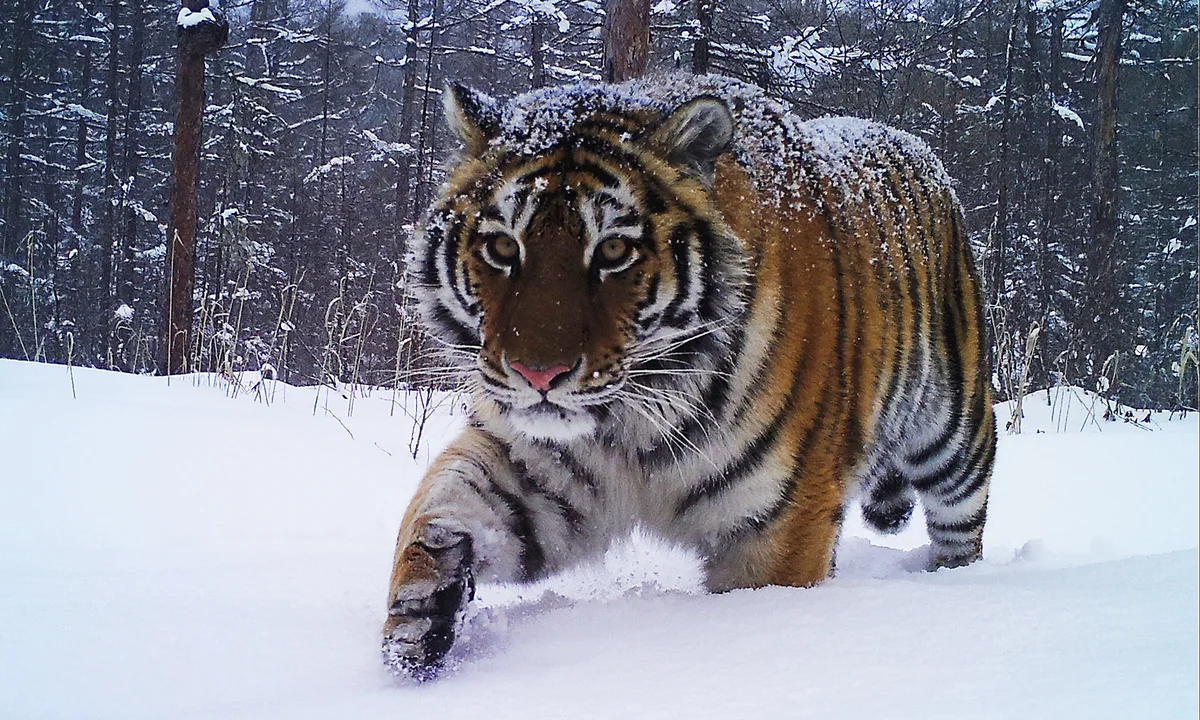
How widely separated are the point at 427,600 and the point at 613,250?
0.73 metres

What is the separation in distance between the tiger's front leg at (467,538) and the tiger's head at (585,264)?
16cm

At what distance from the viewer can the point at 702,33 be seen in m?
7.70

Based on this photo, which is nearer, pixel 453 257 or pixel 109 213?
pixel 453 257

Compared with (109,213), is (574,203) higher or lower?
higher

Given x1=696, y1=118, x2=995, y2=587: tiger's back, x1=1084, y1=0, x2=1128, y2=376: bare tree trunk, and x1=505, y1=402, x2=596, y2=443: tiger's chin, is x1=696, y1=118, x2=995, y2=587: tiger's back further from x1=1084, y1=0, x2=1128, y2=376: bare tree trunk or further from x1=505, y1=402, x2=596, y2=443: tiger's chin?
x1=1084, y1=0, x2=1128, y2=376: bare tree trunk

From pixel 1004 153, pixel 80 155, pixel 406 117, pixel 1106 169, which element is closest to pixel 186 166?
pixel 80 155

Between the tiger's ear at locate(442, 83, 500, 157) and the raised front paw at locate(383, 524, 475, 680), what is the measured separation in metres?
0.86

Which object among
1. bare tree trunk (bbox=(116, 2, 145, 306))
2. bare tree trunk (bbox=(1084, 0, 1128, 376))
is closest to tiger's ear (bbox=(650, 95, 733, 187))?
bare tree trunk (bbox=(1084, 0, 1128, 376))

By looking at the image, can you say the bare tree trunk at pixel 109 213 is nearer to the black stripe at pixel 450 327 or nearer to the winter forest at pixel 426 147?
the winter forest at pixel 426 147

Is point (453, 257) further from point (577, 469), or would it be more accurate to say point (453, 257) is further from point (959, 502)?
point (959, 502)

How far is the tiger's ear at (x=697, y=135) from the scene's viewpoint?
1586 millimetres

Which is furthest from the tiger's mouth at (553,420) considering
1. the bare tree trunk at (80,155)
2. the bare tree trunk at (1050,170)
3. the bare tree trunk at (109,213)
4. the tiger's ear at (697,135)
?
the bare tree trunk at (109,213)

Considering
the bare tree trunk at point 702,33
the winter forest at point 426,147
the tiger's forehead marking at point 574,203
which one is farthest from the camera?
the bare tree trunk at point 702,33

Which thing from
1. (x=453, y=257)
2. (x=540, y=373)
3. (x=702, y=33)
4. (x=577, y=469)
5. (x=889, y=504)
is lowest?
(x=889, y=504)
